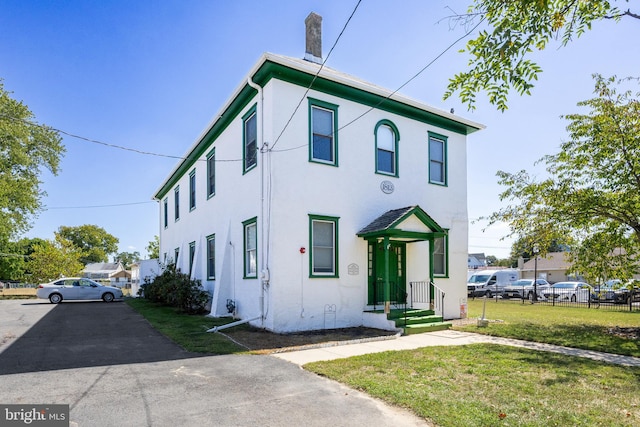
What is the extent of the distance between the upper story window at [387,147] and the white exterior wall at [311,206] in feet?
0.73

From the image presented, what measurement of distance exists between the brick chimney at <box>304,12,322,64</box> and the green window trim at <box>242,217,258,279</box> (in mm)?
6379

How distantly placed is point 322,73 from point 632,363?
9583 millimetres

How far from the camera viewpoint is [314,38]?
15359 millimetres

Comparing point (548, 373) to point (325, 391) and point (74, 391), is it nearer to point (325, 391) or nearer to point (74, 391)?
point (325, 391)

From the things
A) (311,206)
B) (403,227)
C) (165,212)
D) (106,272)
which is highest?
(165,212)

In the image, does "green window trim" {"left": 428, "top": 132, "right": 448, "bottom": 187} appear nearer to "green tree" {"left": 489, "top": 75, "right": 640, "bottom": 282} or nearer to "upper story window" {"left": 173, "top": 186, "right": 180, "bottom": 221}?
"green tree" {"left": 489, "top": 75, "right": 640, "bottom": 282}

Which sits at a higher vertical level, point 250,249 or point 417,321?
point 250,249

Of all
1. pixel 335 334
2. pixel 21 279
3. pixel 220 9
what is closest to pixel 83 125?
pixel 220 9

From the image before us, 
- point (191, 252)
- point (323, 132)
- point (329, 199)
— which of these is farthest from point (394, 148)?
point (191, 252)

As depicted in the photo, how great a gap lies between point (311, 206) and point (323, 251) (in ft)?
4.41

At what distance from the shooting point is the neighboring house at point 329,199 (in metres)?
11.3

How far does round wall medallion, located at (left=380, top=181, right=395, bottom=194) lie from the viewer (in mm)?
13129

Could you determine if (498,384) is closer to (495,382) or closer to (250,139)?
(495,382)

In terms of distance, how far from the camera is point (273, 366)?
730 cm
